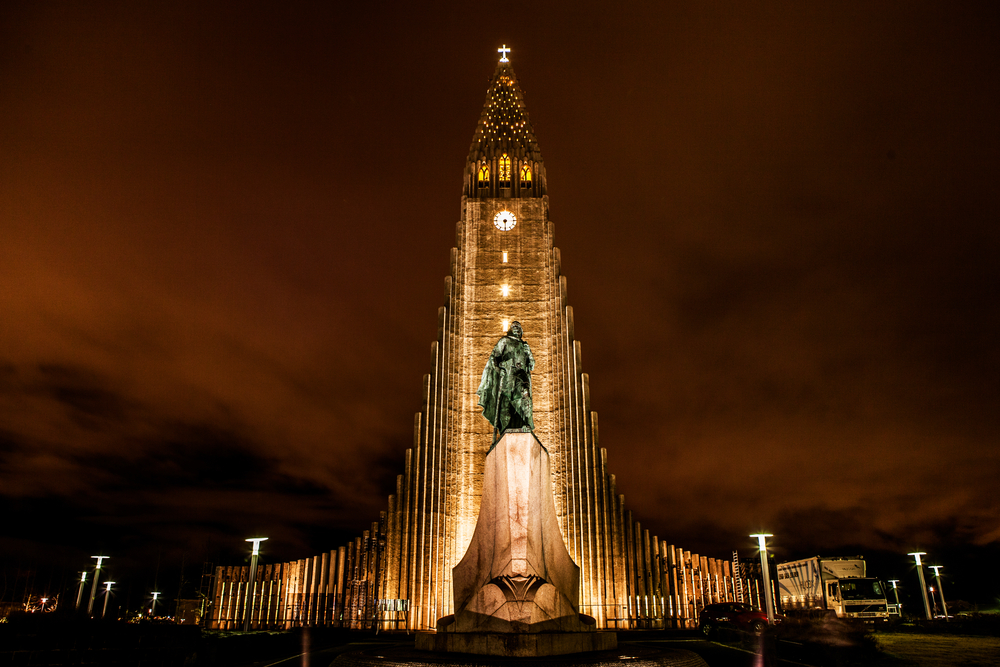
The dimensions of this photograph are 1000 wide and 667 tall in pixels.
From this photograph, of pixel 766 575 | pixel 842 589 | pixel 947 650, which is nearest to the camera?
pixel 947 650

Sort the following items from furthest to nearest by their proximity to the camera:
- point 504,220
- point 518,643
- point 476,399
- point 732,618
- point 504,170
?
1. point 504,170
2. point 504,220
3. point 476,399
4. point 732,618
5. point 518,643

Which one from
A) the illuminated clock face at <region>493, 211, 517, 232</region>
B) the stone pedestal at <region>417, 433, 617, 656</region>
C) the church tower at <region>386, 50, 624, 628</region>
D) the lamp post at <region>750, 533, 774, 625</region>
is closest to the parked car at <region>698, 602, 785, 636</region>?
the lamp post at <region>750, 533, 774, 625</region>

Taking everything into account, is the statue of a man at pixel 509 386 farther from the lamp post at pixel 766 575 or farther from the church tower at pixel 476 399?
the church tower at pixel 476 399

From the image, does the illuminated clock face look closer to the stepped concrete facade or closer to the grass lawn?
the stepped concrete facade

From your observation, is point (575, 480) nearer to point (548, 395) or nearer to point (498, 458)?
point (548, 395)

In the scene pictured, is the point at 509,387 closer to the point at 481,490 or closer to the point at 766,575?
the point at 766,575

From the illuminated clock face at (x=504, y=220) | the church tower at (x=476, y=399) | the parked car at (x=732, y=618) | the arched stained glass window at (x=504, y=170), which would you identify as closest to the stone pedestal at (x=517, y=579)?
the parked car at (x=732, y=618)

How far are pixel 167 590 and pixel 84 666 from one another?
2364 inches

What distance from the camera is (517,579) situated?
372 inches

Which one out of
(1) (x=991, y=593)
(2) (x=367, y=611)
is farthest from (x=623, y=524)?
(1) (x=991, y=593)

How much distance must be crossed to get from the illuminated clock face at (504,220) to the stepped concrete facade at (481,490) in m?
0.09

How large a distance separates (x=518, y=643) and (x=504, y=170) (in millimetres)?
29898

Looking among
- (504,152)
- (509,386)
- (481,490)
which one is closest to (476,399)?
(481,490)

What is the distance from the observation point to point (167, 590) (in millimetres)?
59375
